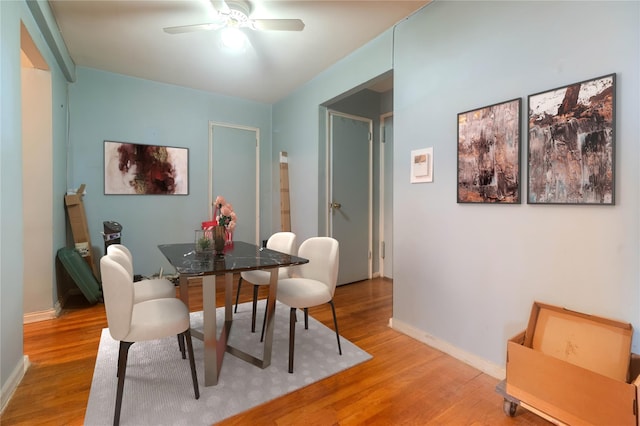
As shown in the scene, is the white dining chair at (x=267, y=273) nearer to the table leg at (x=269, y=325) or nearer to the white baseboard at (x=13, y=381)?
the table leg at (x=269, y=325)

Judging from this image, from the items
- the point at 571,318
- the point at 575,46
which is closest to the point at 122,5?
the point at 575,46

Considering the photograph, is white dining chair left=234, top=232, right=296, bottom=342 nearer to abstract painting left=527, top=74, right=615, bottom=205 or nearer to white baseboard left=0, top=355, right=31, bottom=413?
white baseboard left=0, top=355, right=31, bottom=413

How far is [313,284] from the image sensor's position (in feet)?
7.45

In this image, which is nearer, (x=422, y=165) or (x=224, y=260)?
(x=224, y=260)

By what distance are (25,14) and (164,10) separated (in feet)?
3.01

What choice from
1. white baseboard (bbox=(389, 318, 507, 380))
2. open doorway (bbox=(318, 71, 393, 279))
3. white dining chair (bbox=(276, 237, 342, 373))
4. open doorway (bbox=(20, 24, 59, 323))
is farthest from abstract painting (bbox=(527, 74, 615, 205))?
open doorway (bbox=(20, 24, 59, 323))

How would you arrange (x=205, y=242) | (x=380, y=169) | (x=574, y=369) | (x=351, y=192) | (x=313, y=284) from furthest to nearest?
(x=380, y=169) → (x=351, y=192) → (x=313, y=284) → (x=205, y=242) → (x=574, y=369)

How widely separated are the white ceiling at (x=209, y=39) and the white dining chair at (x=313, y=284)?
1946mm

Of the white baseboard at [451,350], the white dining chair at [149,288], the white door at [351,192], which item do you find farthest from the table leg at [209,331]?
the white door at [351,192]

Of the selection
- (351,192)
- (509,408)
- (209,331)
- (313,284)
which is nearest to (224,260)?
(209,331)

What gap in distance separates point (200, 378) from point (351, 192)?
285cm

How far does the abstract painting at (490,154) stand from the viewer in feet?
5.99

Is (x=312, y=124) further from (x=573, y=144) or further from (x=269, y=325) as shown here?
(x=573, y=144)

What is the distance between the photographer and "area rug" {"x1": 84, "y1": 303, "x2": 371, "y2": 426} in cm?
155
